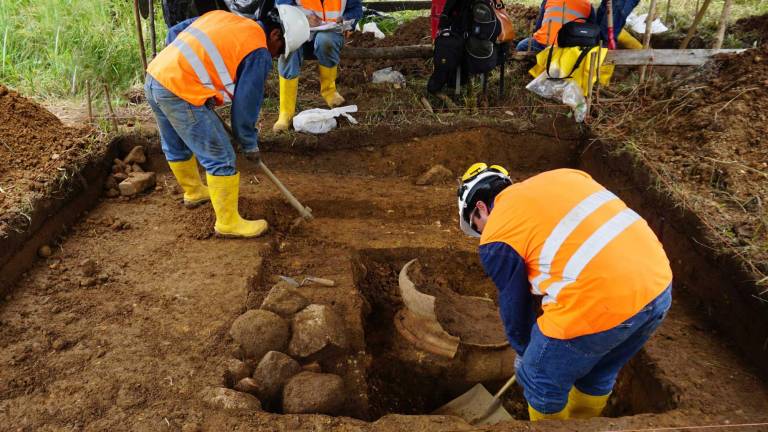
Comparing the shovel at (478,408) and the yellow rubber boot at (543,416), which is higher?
the yellow rubber boot at (543,416)

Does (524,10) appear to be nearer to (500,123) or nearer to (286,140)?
(500,123)

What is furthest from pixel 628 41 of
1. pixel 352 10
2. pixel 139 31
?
→ pixel 139 31

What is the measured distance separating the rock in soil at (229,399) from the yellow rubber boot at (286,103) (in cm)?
278

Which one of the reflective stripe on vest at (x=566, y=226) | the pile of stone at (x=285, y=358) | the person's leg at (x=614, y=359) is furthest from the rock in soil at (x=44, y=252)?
the person's leg at (x=614, y=359)

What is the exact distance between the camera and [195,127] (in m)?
3.47

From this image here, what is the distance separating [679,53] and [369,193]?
10.4ft

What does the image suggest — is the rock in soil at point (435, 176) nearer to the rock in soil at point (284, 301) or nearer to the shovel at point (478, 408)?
the rock in soil at point (284, 301)

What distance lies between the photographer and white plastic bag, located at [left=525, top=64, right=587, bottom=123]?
4.85m

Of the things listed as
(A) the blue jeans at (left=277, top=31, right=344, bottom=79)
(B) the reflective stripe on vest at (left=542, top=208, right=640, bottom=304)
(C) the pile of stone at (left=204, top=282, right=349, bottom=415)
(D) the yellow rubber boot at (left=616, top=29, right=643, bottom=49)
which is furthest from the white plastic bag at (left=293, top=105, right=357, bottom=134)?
(D) the yellow rubber boot at (left=616, top=29, right=643, bottom=49)

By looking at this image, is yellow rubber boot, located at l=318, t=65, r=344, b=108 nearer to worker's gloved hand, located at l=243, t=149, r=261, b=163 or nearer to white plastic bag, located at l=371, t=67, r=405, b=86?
white plastic bag, located at l=371, t=67, r=405, b=86

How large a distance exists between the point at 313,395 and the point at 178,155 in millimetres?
2266

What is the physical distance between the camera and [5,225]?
11.0ft

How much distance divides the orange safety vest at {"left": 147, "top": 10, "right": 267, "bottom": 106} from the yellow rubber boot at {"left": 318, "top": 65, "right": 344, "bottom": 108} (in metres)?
1.66

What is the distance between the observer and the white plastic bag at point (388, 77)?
5.66m
